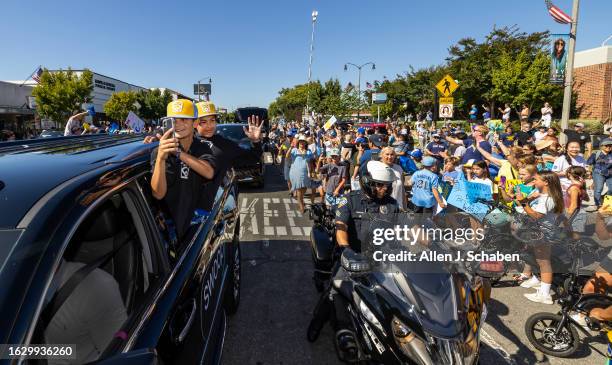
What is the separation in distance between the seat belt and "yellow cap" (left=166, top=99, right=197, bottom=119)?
4.43ft

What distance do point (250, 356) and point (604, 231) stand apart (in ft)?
13.1

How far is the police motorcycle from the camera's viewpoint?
2.17 metres

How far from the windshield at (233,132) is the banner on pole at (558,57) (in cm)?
1106

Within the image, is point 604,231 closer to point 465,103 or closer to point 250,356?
point 250,356

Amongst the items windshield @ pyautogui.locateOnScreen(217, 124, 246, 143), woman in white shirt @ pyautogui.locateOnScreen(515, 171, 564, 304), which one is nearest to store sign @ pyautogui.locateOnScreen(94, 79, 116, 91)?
windshield @ pyautogui.locateOnScreen(217, 124, 246, 143)

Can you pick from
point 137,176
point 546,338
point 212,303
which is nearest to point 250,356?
point 212,303

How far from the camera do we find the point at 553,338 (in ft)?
11.9

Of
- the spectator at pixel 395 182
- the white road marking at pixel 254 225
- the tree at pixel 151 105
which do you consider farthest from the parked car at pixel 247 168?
the tree at pixel 151 105

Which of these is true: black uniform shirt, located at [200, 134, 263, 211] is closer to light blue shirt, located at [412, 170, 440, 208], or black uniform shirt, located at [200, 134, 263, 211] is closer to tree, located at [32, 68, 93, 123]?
light blue shirt, located at [412, 170, 440, 208]

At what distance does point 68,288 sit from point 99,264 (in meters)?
0.27

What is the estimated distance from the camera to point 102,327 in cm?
170

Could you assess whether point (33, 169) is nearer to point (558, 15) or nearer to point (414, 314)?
point (414, 314)

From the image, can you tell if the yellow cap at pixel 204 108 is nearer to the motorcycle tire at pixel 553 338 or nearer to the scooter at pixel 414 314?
the scooter at pixel 414 314

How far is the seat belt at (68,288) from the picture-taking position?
141 centimetres
